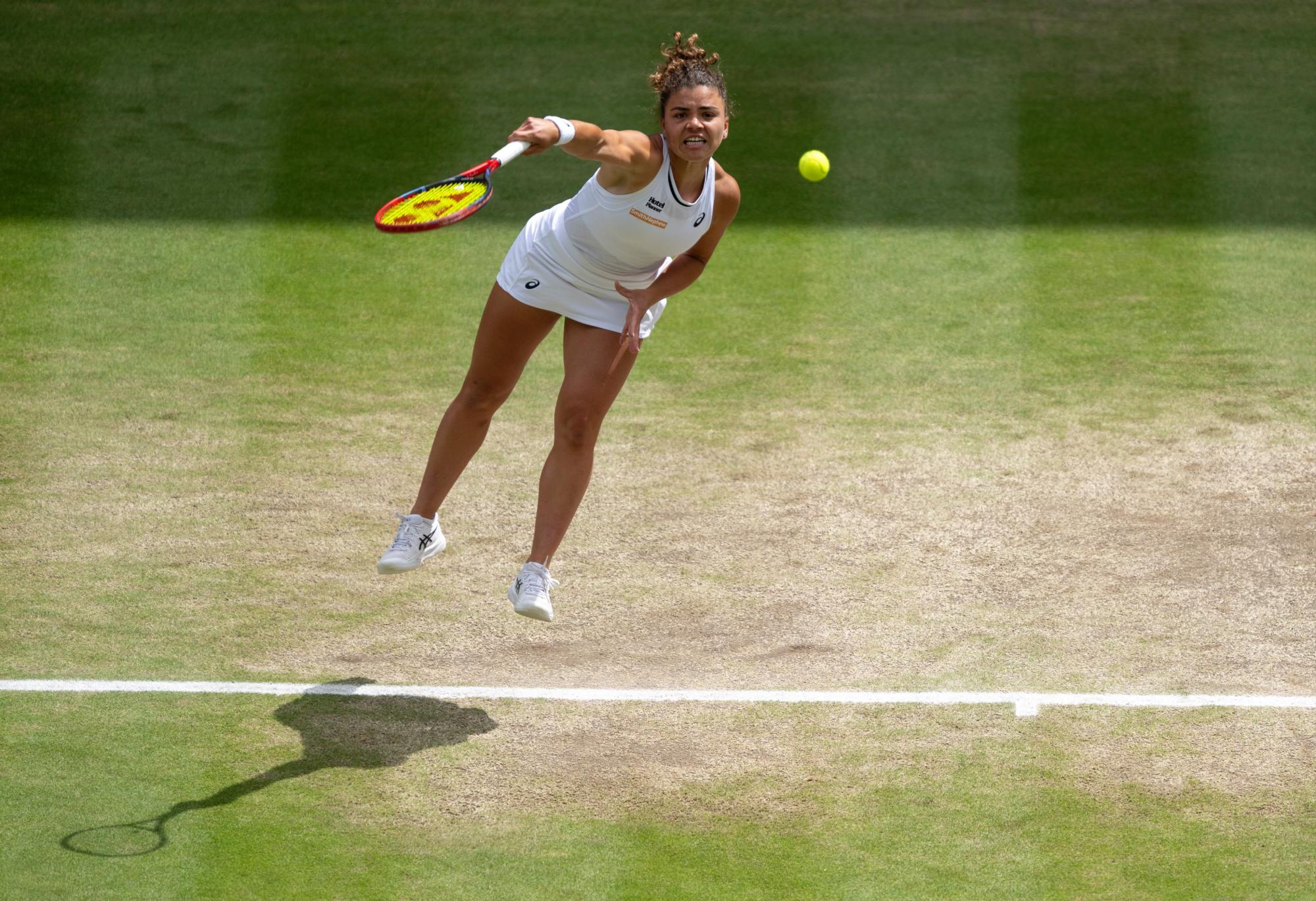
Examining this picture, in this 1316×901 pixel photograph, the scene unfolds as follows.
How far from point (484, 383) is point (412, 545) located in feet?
2.32

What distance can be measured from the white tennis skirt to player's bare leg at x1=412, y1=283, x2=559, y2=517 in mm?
60

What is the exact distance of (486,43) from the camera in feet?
41.0

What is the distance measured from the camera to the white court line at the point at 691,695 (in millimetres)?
6070

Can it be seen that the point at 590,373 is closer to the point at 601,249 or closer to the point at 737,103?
the point at 601,249

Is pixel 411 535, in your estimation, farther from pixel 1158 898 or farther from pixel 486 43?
pixel 486 43

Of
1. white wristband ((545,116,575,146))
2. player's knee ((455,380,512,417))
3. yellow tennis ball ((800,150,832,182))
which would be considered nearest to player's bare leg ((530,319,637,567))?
player's knee ((455,380,512,417))

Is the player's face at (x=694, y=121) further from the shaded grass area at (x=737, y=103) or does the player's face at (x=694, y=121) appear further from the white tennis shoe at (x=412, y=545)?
Answer: the shaded grass area at (x=737, y=103)

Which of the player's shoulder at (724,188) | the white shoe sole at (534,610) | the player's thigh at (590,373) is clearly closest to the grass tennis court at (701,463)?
the white shoe sole at (534,610)

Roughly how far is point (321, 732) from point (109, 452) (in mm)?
3148

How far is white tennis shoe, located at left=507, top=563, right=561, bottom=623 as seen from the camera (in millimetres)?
5996

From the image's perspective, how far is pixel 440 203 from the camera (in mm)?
5555

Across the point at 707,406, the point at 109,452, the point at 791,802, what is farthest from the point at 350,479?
the point at 791,802

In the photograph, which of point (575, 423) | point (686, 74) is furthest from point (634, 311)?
point (686, 74)

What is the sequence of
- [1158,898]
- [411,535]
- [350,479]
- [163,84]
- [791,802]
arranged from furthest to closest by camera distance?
[163,84], [350,479], [411,535], [791,802], [1158,898]
